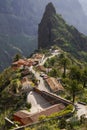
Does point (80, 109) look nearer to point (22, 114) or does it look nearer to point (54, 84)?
point (22, 114)

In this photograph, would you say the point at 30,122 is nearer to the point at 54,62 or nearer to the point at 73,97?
the point at 73,97

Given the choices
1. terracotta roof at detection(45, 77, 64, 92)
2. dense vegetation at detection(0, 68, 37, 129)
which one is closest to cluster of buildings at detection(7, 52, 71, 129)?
terracotta roof at detection(45, 77, 64, 92)

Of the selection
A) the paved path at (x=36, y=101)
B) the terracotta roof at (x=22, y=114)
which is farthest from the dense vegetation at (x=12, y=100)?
the terracotta roof at (x=22, y=114)

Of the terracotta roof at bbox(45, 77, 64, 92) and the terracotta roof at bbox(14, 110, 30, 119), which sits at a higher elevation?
the terracotta roof at bbox(45, 77, 64, 92)

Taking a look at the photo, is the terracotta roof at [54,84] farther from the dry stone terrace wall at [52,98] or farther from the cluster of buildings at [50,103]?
the dry stone terrace wall at [52,98]

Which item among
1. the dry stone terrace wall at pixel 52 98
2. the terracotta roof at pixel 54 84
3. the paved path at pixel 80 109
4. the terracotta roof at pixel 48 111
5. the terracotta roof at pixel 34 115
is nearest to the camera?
the terracotta roof at pixel 34 115

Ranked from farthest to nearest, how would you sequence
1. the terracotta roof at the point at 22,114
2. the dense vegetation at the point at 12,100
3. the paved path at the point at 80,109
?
1. the dense vegetation at the point at 12,100
2. the terracotta roof at the point at 22,114
3. the paved path at the point at 80,109

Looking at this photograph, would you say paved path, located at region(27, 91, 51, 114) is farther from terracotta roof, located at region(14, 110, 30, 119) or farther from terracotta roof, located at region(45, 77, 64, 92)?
terracotta roof, located at region(45, 77, 64, 92)

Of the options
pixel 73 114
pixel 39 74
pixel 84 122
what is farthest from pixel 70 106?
pixel 39 74
